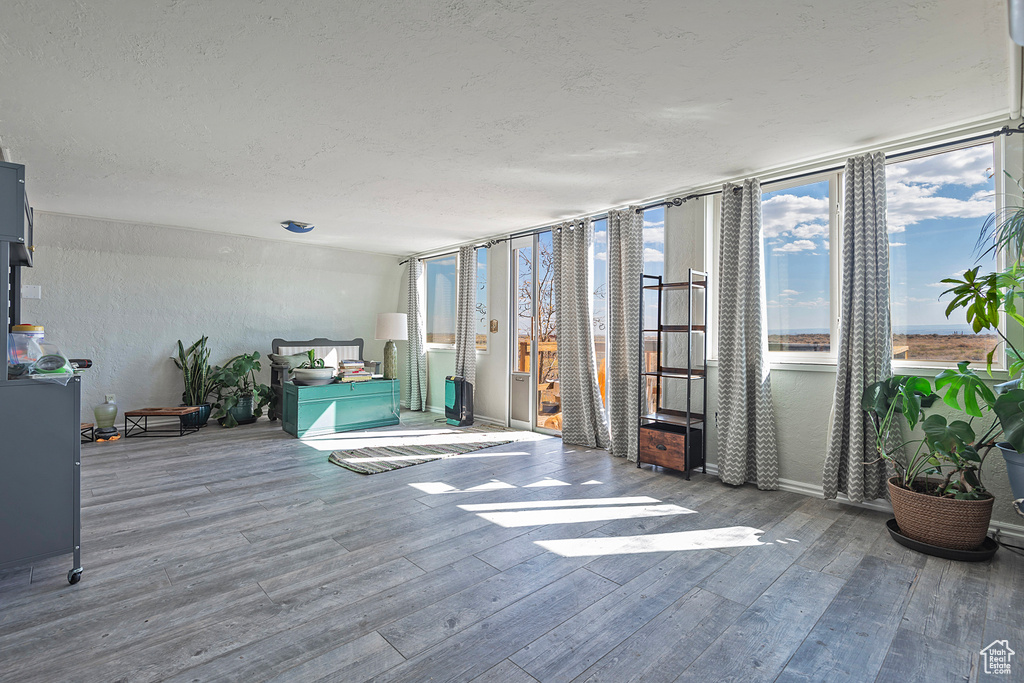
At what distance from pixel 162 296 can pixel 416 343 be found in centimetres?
330

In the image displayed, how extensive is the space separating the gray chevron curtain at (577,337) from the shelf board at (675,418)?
0.74 m

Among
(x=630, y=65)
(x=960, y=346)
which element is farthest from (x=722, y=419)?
(x=630, y=65)

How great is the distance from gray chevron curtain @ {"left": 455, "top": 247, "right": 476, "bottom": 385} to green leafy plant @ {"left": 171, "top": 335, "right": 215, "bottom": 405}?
3.15 metres

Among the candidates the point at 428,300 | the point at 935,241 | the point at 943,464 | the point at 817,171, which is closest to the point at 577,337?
the point at 817,171

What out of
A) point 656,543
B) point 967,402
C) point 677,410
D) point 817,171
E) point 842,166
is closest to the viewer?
point 967,402

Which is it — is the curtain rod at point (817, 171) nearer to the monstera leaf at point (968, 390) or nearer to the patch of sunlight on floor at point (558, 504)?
the monstera leaf at point (968, 390)

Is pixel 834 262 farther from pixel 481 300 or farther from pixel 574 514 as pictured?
pixel 481 300

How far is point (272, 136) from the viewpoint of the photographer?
329 cm

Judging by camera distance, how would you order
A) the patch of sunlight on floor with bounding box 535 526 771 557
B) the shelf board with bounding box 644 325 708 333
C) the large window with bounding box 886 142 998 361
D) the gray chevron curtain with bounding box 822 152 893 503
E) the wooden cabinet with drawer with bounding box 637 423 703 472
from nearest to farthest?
the patch of sunlight on floor with bounding box 535 526 771 557
the large window with bounding box 886 142 998 361
the gray chevron curtain with bounding box 822 152 893 503
the wooden cabinet with drawer with bounding box 637 423 703 472
the shelf board with bounding box 644 325 708 333

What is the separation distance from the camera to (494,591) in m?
2.29

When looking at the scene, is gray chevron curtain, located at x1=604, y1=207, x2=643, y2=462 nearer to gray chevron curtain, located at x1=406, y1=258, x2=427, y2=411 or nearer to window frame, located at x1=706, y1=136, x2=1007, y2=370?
window frame, located at x1=706, y1=136, x2=1007, y2=370

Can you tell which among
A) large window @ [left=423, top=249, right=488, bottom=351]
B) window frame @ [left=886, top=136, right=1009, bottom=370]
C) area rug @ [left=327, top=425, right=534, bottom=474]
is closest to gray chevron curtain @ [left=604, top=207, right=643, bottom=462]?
area rug @ [left=327, top=425, right=534, bottom=474]

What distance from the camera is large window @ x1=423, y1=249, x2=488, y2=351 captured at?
6.83m

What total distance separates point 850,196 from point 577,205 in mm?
2289
